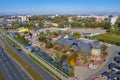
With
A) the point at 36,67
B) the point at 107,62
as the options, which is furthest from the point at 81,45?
the point at 36,67

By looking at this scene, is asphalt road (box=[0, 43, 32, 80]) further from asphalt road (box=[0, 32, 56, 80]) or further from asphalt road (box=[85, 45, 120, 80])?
asphalt road (box=[85, 45, 120, 80])

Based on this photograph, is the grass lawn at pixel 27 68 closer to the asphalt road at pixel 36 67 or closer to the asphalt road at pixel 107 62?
the asphalt road at pixel 36 67

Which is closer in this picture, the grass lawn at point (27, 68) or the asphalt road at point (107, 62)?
the grass lawn at point (27, 68)

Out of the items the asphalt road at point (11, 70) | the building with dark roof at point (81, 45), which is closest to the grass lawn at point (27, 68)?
the asphalt road at point (11, 70)

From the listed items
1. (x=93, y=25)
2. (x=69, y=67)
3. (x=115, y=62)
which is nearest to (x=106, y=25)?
(x=93, y=25)

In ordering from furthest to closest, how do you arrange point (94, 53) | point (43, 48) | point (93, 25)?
point (93, 25) < point (43, 48) < point (94, 53)

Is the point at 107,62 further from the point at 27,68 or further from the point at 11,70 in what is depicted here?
the point at 11,70

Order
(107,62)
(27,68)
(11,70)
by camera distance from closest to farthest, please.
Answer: (11,70) < (27,68) < (107,62)

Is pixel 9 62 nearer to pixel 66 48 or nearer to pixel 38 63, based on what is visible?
pixel 38 63
